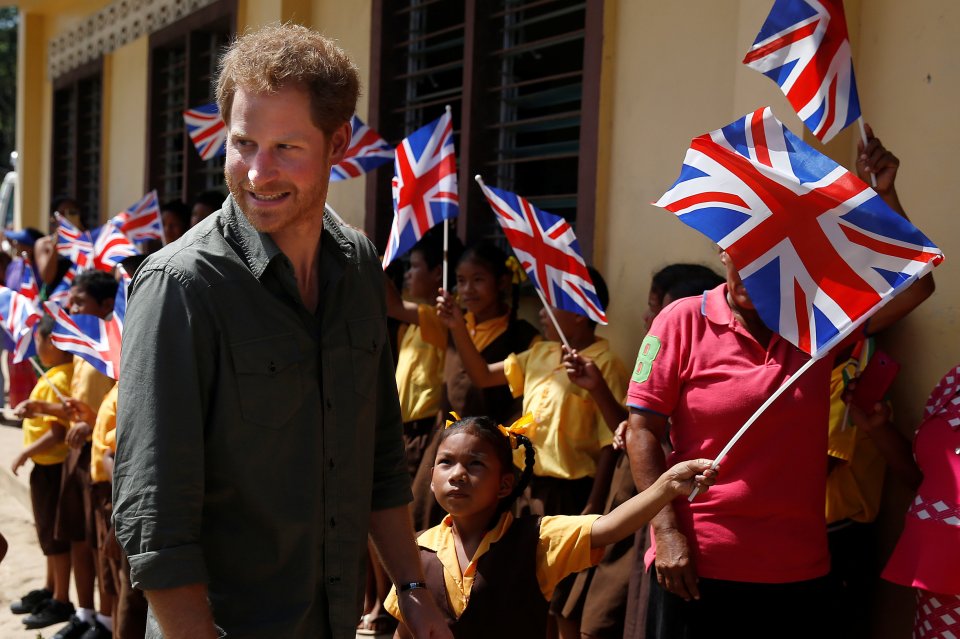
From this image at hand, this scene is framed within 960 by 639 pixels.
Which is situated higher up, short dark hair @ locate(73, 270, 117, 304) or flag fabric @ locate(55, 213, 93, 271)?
flag fabric @ locate(55, 213, 93, 271)

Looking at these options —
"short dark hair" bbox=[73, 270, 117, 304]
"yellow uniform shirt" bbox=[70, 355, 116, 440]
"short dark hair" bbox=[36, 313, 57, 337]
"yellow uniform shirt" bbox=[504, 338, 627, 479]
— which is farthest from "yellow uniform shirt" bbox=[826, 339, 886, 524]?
"short dark hair" bbox=[36, 313, 57, 337]

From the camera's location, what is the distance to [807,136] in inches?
133

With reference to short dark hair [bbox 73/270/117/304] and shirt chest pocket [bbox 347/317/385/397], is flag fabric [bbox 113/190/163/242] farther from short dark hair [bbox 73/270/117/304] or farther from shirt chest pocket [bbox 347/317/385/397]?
shirt chest pocket [bbox 347/317/385/397]

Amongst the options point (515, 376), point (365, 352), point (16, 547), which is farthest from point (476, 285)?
point (16, 547)

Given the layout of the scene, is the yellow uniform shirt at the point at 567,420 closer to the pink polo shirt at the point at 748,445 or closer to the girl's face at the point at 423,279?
the pink polo shirt at the point at 748,445

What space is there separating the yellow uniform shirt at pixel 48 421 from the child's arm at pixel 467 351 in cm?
207

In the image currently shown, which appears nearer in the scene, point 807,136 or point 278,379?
point 278,379

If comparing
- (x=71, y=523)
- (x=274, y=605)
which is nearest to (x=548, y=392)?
(x=274, y=605)

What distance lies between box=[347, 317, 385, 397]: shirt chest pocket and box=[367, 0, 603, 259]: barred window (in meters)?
2.63

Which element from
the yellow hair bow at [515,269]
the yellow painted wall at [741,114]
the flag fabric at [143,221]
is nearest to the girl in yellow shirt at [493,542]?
the yellow painted wall at [741,114]

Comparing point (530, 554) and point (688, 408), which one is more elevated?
point (688, 408)

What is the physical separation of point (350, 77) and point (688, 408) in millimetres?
1311

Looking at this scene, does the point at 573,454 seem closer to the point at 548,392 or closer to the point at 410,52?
the point at 548,392

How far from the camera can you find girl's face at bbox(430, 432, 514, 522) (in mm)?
2758
